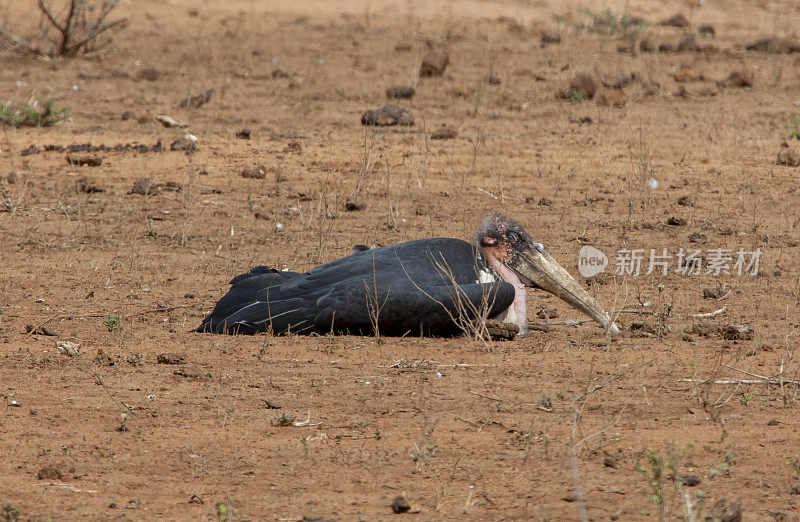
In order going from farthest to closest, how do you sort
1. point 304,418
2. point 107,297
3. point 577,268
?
point 577,268 → point 107,297 → point 304,418

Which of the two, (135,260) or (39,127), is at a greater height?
(39,127)

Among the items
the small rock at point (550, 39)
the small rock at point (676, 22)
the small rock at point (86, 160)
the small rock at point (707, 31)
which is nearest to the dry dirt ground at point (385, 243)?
the small rock at point (86, 160)

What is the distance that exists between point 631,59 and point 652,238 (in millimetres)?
7400

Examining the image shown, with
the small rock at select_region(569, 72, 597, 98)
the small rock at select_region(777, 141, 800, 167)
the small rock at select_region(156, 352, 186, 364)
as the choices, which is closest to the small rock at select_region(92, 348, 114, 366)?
the small rock at select_region(156, 352, 186, 364)

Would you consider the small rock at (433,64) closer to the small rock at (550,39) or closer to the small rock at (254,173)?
the small rock at (550,39)

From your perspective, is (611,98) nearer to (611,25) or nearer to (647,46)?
(647,46)

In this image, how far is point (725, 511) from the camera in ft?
11.3

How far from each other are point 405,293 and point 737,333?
1871 mm

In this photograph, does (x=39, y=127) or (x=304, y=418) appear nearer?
(x=304, y=418)

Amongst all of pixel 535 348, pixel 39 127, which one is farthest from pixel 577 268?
pixel 39 127

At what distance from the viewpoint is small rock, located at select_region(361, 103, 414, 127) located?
1110 cm

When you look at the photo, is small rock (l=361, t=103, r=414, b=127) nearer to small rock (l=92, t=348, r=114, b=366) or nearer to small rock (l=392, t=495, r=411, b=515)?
small rock (l=92, t=348, r=114, b=366)

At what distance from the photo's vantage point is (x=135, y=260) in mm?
7434

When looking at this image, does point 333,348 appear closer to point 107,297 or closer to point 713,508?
point 107,297
